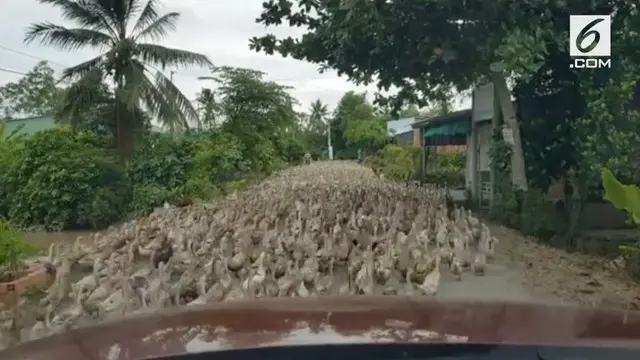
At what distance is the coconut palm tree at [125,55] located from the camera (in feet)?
53.2

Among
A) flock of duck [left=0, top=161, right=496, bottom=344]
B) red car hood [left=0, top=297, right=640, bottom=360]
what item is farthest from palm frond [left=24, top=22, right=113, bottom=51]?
red car hood [left=0, top=297, right=640, bottom=360]

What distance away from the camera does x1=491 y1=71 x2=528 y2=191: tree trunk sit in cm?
1053

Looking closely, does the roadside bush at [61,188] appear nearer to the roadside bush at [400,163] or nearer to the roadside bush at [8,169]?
the roadside bush at [8,169]

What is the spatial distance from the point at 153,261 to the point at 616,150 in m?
5.54

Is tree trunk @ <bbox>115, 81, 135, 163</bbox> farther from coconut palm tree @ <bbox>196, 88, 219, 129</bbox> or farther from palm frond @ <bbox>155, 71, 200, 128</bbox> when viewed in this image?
coconut palm tree @ <bbox>196, 88, 219, 129</bbox>

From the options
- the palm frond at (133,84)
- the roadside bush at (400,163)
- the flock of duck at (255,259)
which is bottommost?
the flock of duck at (255,259)

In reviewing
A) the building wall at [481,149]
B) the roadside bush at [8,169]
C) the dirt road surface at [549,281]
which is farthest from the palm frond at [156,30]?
the dirt road surface at [549,281]

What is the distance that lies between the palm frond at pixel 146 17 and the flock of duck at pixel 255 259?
8184 millimetres

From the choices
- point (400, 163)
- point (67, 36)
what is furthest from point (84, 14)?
point (400, 163)

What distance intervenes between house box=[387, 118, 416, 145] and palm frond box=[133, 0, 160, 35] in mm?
17251

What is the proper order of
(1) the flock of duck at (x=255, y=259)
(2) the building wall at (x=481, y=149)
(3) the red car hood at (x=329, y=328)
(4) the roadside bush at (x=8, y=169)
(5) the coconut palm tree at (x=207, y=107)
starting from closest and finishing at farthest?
1. (3) the red car hood at (x=329, y=328)
2. (1) the flock of duck at (x=255, y=259)
3. (2) the building wall at (x=481, y=149)
4. (4) the roadside bush at (x=8, y=169)
5. (5) the coconut palm tree at (x=207, y=107)

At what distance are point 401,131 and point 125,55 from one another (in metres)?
21.5

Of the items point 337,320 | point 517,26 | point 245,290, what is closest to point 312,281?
point 245,290

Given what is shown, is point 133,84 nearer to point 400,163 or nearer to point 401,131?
point 400,163
